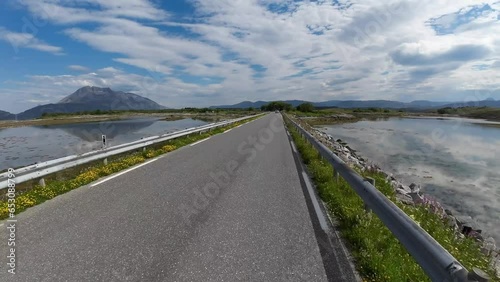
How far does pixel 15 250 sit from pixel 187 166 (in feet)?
21.9

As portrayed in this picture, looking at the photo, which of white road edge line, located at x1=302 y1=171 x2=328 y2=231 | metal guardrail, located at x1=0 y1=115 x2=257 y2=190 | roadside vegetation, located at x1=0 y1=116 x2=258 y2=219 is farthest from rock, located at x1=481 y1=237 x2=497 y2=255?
metal guardrail, located at x1=0 y1=115 x2=257 y2=190

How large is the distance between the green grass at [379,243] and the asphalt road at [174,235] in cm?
41

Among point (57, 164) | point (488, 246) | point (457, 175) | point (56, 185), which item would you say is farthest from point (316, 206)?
point (457, 175)

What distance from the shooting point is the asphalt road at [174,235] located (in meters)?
3.75

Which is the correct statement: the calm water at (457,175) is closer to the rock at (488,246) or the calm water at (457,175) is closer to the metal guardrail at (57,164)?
the rock at (488,246)

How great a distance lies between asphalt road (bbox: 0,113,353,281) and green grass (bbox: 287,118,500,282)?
16.0 inches

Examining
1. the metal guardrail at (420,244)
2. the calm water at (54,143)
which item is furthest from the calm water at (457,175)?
the calm water at (54,143)

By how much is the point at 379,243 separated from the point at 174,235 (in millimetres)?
3085

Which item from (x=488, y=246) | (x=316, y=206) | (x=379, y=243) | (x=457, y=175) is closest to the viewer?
(x=379, y=243)

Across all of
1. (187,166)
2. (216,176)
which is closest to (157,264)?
(216,176)

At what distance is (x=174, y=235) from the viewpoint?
4.81m

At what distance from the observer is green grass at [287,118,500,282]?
394 cm

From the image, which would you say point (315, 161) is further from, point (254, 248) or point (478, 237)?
point (254, 248)

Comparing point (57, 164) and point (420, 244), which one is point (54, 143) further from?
point (420, 244)
